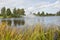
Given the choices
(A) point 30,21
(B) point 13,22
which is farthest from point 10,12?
(A) point 30,21

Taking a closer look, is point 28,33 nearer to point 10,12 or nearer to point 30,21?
point 30,21

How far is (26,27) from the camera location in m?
1.66

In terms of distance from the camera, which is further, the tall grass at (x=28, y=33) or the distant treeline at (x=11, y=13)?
the distant treeline at (x=11, y=13)

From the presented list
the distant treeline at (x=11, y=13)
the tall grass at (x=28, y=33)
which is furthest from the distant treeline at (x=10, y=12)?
the tall grass at (x=28, y=33)

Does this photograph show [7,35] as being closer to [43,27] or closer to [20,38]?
[20,38]

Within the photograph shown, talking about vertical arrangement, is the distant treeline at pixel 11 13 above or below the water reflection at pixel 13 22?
above

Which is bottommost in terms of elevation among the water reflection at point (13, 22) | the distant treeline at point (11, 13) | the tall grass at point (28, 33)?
the tall grass at point (28, 33)

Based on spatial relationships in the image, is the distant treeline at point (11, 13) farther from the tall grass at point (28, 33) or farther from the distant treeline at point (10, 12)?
the tall grass at point (28, 33)

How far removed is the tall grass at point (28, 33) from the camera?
5.15ft

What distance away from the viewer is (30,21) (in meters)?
1.64

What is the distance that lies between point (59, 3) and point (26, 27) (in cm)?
66

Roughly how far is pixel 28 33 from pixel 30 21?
18 centimetres

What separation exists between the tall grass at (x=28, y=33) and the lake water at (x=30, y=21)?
0.22ft

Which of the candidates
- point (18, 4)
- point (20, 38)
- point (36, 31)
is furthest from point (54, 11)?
point (20, 38)
